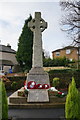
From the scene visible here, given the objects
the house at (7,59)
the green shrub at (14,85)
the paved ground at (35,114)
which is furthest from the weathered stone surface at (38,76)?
the house at (7,59)

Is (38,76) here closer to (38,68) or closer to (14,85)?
(38,68)

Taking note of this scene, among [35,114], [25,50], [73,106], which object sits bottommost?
[35,114]

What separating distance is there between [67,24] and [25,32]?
36.1 feet

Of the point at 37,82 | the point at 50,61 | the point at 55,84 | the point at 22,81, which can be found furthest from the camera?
the point at 50,61

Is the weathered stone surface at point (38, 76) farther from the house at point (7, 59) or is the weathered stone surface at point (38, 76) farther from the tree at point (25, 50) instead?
the house at point (7, 59)

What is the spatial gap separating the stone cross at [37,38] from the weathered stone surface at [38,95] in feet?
5.93

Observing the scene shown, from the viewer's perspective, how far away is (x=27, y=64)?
30.8 meters

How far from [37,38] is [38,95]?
3.69 m

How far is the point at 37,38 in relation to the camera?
417 inches

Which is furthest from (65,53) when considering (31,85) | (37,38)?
(31,85)

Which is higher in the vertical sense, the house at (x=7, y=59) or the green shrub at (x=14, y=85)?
the house at (x=7, y=59)

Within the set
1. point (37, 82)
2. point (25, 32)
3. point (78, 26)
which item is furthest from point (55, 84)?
point (25, 32)

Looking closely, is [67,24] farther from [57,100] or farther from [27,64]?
[57,100]

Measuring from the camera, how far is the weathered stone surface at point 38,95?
345 inches
